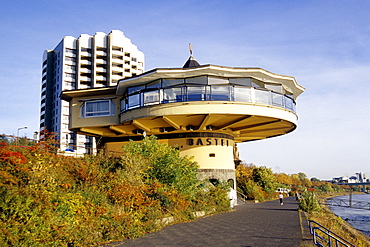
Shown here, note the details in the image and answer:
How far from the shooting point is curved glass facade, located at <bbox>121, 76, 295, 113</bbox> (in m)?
21.4

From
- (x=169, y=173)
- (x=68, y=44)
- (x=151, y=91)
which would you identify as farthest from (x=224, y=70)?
(x=68, y=44)

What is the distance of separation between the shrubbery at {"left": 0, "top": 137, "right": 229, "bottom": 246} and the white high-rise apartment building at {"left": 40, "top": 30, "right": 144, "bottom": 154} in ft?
210

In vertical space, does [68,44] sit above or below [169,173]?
above

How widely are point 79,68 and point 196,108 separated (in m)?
66.3

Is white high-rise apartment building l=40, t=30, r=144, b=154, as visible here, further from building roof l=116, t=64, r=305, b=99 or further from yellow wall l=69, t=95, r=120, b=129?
building roof l=116, t=64, r=305, b=99

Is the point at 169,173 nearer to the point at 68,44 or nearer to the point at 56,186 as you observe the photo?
the point at 56,186

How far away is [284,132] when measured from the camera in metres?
30.2

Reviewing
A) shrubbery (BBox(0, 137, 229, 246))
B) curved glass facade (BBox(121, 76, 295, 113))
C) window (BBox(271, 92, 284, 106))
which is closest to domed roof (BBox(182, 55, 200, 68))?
curved glass facade (BBox(121, 76, 295, 113))

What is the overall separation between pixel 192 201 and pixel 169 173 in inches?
118

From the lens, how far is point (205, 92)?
70.0 ft

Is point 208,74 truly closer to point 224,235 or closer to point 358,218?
point 224,235

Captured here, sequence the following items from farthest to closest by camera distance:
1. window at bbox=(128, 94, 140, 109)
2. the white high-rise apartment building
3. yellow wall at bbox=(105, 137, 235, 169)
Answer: the white high-rise apartment building
yellow wall at bbox=(105, 137, 235, 169)
window at bbox=(128, 94, 140, 109)

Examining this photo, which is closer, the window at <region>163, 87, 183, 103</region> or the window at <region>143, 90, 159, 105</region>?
the window at <region>163, 87, 183, 103</region>

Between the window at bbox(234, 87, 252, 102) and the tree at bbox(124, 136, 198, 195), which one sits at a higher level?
the window at bbox(234, 87, 252, 102)
